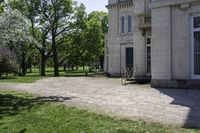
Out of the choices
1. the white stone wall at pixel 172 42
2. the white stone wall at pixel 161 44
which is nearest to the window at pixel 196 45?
the white stone wall at pixel 172 42

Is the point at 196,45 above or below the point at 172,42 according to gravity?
below

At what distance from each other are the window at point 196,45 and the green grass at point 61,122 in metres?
7.80

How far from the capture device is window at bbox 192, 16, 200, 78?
15477 mm

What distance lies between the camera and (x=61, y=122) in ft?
27.3

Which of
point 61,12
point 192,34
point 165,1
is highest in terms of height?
point 61,12

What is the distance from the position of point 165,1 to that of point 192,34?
7.31 ft

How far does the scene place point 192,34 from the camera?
15.6 metres

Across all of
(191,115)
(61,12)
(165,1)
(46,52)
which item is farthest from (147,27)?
(46,52)

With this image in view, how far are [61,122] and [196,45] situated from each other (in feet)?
31.4

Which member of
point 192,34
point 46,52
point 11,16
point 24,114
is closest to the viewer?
point 24,114

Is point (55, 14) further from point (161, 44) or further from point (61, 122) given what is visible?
point (61, 122)

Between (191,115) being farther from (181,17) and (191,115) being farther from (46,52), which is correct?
(46,52)

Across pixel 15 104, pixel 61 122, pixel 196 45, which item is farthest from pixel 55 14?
pixel 61 122

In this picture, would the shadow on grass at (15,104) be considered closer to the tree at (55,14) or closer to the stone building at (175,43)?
the stone building at (175,43)
